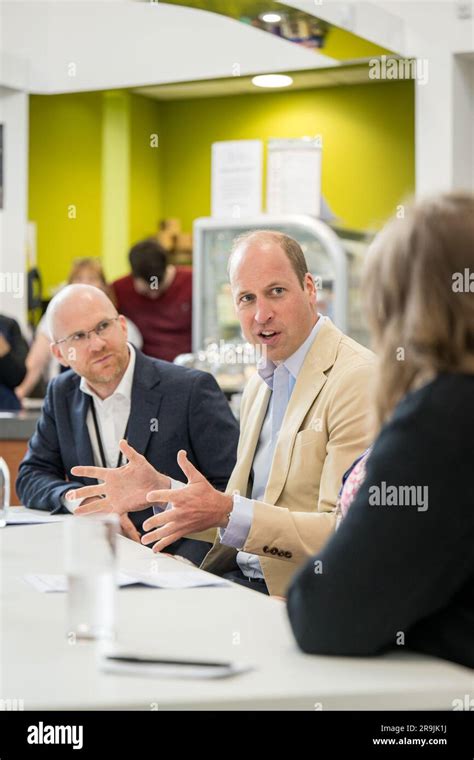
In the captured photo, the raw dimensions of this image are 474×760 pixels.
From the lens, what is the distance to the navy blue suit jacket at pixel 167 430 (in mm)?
3096

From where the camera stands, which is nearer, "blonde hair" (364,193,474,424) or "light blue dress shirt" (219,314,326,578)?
"blonde hair" (364,193,474,424)

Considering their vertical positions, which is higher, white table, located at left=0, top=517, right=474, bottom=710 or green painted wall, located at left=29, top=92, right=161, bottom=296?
green painted wall, located at left=29, top=92, right=161, bottom=296

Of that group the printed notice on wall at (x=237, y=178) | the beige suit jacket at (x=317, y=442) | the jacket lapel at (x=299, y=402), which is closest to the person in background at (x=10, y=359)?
the printed notice on wall at (x=237, y=178)

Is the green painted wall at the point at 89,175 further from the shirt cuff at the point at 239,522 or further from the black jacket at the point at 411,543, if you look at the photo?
the black jacket at the point at 411,543

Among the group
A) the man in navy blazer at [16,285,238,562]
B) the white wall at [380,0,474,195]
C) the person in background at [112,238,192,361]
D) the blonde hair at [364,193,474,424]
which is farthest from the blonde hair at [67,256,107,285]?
the blonde hair at [364,193,474,424]

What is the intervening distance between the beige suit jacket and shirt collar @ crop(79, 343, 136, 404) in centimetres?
52

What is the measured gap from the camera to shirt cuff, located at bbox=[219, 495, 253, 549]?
2186 millimetres

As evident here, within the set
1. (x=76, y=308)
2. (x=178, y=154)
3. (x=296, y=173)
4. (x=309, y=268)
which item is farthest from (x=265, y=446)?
(x=178, y=154)

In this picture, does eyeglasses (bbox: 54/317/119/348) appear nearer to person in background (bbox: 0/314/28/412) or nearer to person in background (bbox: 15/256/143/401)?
person in background (bbox: 0/314/28/412)

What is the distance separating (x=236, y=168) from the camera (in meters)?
7.02

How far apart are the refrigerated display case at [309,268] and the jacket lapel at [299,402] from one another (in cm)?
370
